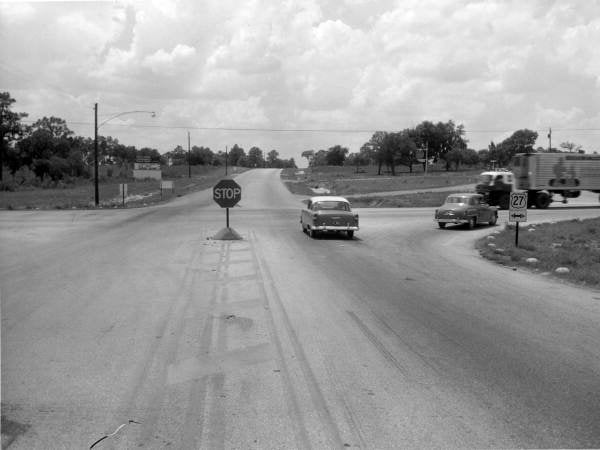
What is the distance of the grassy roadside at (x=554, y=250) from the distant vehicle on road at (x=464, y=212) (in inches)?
71.7

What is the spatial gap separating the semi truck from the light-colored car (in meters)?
19.2

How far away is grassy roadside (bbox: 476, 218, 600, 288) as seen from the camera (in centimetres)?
1488

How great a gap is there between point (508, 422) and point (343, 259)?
1166 centimetres

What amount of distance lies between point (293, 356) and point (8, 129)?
96904 millimetres

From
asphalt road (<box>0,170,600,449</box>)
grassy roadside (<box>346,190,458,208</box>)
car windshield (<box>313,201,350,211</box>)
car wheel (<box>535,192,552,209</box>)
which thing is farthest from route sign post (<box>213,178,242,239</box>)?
car wheel (<box>535,192,552,209</box>)

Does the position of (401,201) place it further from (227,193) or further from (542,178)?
(227,193)

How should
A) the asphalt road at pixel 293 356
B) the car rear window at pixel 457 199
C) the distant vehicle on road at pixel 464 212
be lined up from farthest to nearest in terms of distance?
the car rear window at pixel 457 199
the distant vehicle on road at pixel 464 212
the asphalt road at pixel 293 356

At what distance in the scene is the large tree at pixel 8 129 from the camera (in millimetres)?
91062

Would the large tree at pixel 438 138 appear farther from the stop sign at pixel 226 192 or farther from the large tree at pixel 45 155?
the stop sign at pixel 226 192

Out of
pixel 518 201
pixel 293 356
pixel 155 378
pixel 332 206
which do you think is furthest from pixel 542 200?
→ pixel 155 378

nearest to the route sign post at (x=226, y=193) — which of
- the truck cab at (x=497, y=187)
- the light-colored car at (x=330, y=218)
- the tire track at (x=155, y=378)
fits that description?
the light-colored car at (x=330, y=218)

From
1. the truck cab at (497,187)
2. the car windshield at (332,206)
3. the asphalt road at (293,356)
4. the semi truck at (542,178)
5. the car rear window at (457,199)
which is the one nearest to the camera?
the asphalt road at (293,356)

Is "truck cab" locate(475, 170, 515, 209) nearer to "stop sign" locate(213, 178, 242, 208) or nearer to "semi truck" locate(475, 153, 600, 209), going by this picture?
"semi truck" locate(475, 153, 600, 209)

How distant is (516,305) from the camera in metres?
10.7
